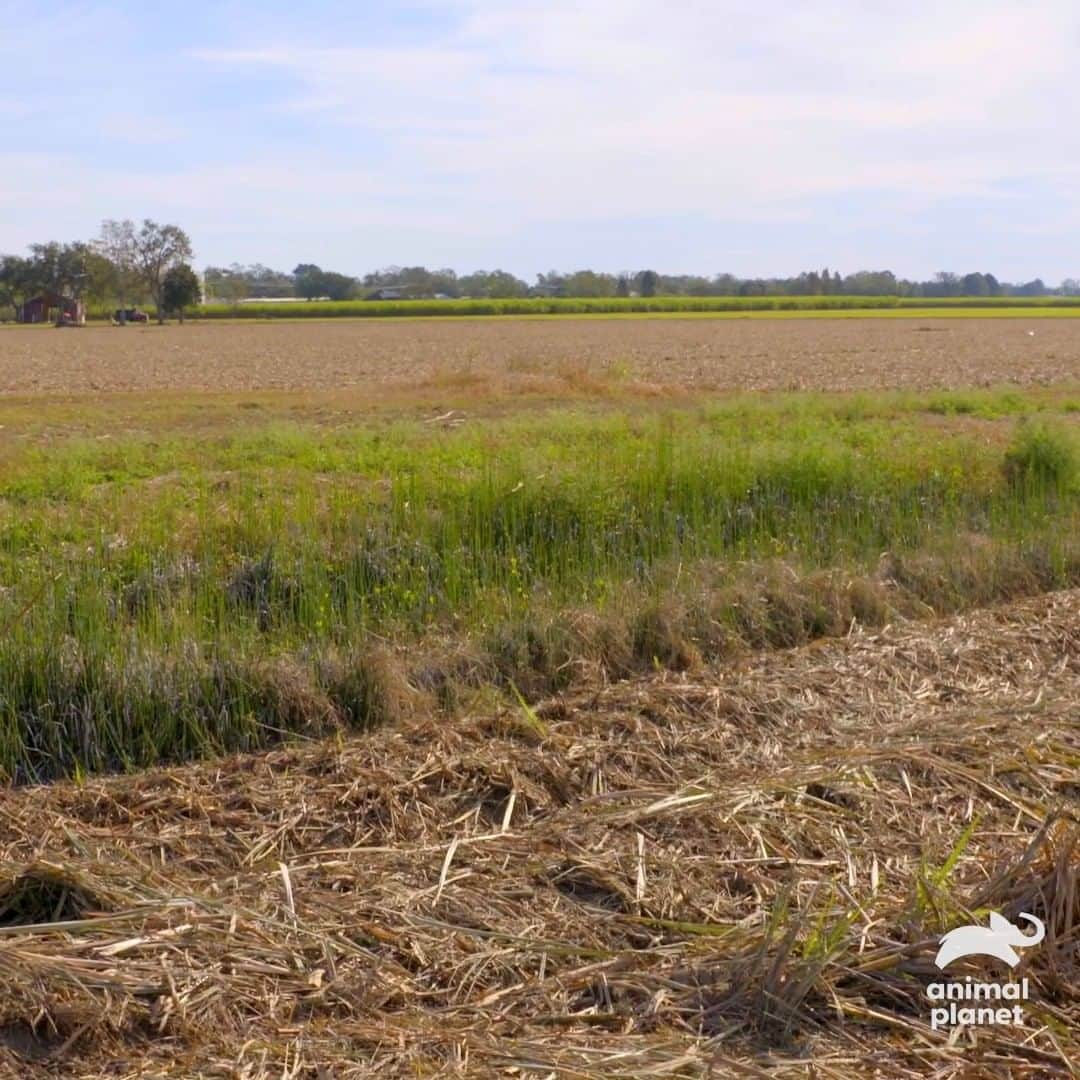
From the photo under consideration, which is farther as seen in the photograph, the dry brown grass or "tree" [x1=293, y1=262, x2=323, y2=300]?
"tree" [x1=293, y1=262, x2=323, y2=300]

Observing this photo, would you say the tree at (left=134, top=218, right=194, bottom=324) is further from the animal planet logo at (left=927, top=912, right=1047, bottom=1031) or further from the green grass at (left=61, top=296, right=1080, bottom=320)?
the animal planet logo at (left=927, top=912, right=1047, bottom=1031)

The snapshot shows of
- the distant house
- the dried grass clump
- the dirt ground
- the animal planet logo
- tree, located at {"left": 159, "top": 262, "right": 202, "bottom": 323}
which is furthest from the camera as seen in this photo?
the distant house

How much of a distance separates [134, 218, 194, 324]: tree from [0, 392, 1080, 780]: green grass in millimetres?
82194

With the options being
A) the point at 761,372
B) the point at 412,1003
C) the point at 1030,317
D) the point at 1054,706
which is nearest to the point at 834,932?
the point at 412,1003

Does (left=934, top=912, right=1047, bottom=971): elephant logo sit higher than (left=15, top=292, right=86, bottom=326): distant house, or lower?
lower

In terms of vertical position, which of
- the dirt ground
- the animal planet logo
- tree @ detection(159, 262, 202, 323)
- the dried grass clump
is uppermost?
tree @ detection(159, 262, 202, 323)

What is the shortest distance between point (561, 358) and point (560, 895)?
28.1 m

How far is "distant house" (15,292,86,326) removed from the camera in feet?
300

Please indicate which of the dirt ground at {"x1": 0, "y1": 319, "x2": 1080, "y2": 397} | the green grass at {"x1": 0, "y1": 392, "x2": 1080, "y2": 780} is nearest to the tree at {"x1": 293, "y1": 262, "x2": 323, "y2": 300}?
the dirt ground at {"x1": 0, "y1": 319, "x2": 1080, "y2": 397}

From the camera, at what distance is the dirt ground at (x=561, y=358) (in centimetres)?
2698

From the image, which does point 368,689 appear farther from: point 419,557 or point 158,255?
point 158,255

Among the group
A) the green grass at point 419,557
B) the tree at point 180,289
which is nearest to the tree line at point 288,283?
the tree at point 180,289

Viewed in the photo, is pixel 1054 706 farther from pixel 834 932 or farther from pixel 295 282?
pixel 295 282

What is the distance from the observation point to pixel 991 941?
12.3ft
